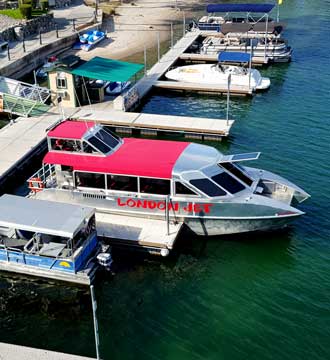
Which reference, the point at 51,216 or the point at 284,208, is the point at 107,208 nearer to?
the point at 51,216

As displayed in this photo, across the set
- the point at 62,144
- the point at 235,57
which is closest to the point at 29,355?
the point at 62,144

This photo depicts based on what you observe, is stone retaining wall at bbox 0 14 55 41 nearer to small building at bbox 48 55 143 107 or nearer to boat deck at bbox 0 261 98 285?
small building at bbox 48 55 143 107

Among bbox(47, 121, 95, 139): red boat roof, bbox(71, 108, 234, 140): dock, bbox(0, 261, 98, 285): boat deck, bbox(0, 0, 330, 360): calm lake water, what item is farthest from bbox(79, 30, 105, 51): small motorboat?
bbox(0, 261, 98, 285): boat deck

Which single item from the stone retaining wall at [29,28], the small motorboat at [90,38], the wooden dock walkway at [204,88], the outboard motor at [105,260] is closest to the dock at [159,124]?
the wooden dock walkway at [204,88]

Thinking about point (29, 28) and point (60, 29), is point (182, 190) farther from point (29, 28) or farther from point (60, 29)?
point (60, 29)

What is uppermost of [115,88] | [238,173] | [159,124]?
[238,173]

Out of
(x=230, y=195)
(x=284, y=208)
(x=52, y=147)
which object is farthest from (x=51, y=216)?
(x=284, y=208)
